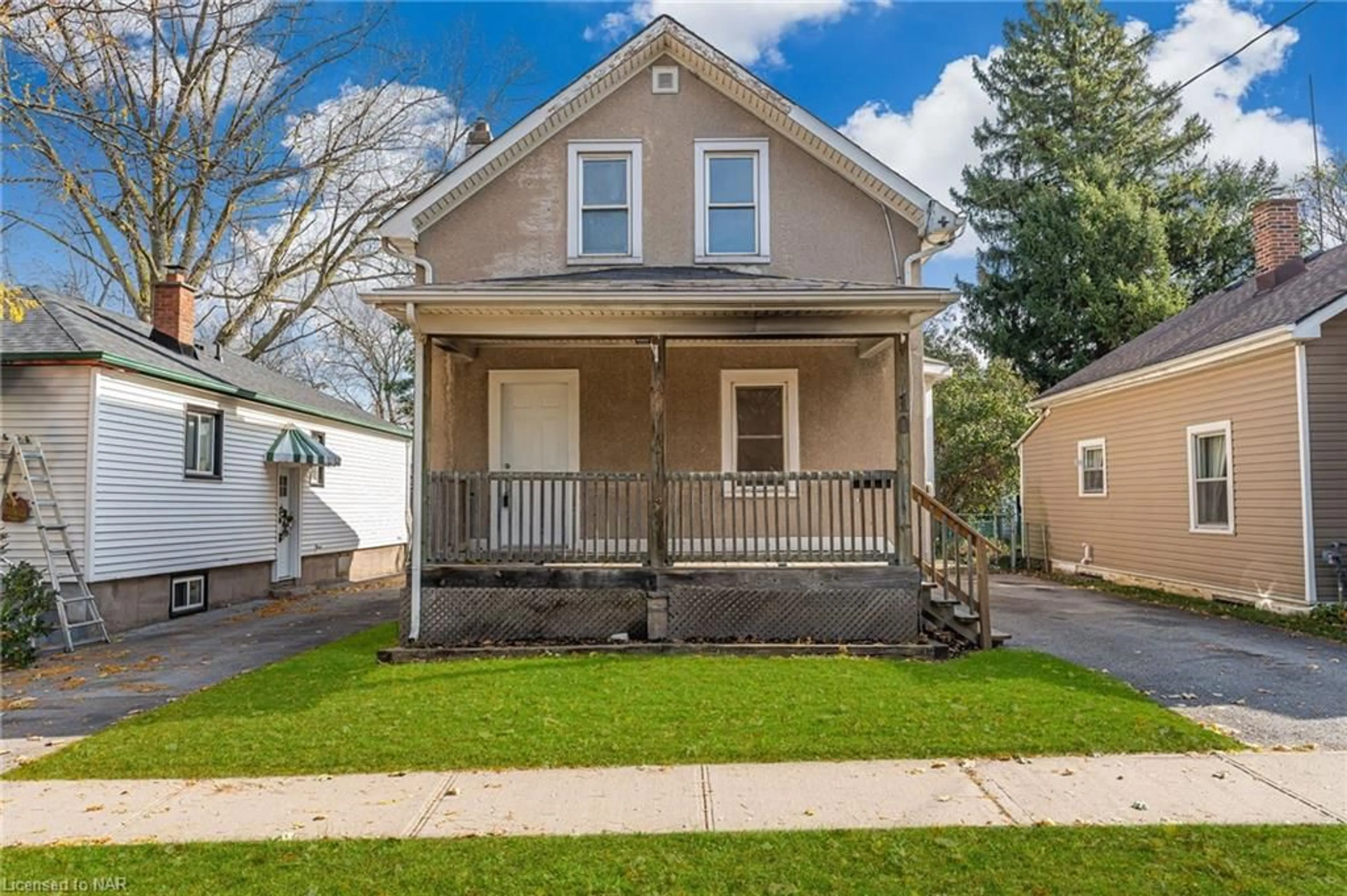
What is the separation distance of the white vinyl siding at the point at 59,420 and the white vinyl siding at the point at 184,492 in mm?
182

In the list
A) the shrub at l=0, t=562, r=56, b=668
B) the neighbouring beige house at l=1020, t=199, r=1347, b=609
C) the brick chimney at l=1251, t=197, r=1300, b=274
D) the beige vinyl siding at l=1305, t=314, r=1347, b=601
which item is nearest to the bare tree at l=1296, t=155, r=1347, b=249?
the neighbouring beige house at l=1020, t=199, r=1347, b=609

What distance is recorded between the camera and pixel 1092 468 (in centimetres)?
1620

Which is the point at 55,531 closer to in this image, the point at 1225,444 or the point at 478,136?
the point at 478,136

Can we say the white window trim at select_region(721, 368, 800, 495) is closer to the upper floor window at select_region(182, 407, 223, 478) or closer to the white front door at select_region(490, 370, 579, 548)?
the white front door at select_region(490, 370, 579, 548)

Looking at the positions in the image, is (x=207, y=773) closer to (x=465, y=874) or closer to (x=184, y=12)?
(x=465, y=874)

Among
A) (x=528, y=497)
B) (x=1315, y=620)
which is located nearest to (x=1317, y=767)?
(x=1315, y=620)

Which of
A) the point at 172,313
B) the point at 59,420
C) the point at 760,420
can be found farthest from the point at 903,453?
the point at 172,313

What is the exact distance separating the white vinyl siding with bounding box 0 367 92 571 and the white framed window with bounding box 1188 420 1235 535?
50.7 ft

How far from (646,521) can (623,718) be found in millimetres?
3319

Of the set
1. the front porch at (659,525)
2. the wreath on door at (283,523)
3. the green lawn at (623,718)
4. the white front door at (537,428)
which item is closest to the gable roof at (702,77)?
the front porch at (659,525)

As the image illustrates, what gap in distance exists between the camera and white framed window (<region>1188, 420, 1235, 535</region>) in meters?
11.8

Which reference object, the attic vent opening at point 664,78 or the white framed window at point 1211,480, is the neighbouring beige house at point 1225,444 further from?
the attic vent opening at point 664,78

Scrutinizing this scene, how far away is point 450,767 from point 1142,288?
1000 inches

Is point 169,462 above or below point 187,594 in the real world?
above
